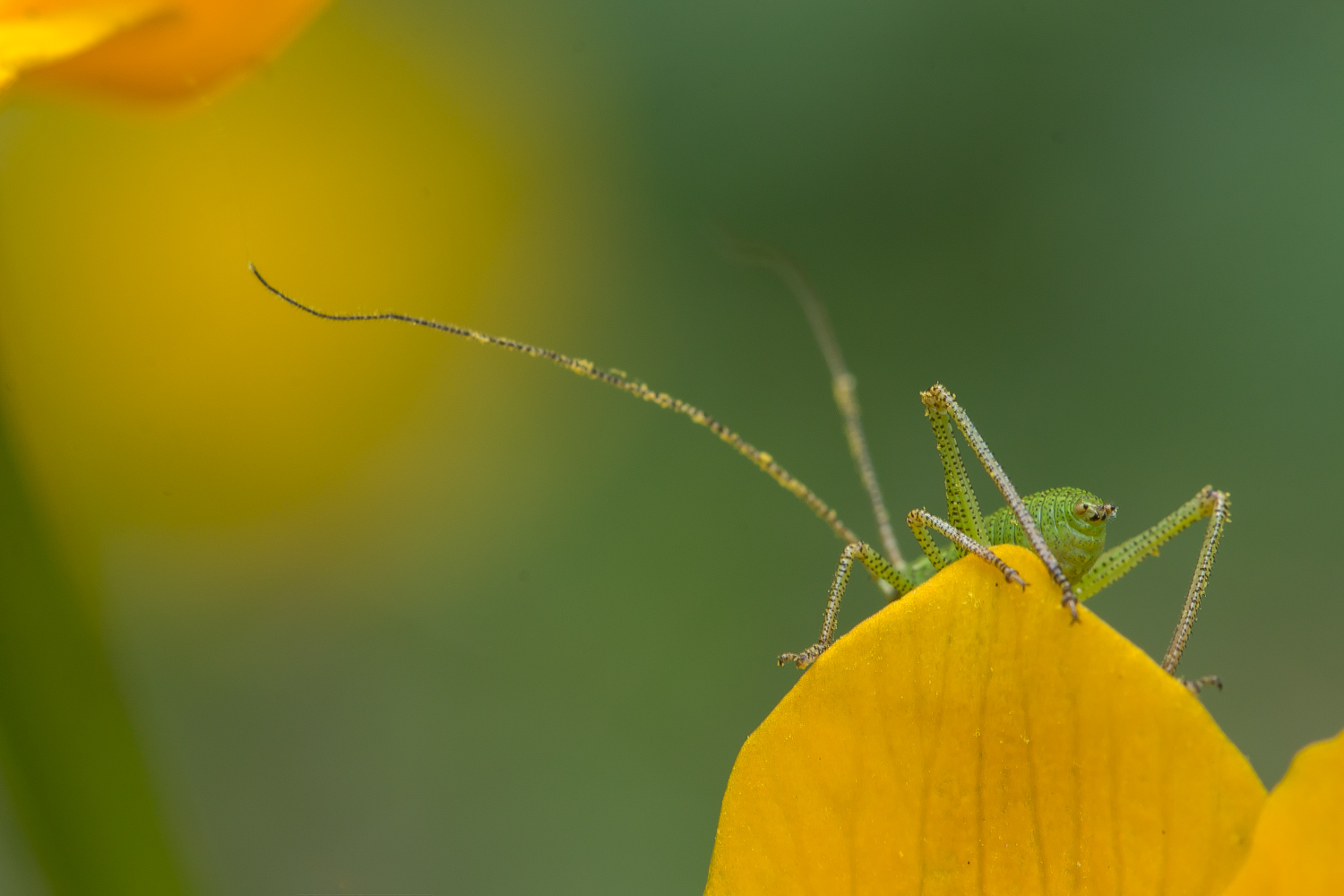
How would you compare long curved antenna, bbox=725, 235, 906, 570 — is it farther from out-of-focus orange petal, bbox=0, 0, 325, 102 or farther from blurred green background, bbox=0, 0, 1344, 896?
out-of-focus orange petal, bbox=0, 0, 325, 102

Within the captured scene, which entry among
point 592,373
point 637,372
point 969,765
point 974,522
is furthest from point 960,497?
point 637,372

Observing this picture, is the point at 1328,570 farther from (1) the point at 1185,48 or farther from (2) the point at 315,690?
(2) the point at 315,690

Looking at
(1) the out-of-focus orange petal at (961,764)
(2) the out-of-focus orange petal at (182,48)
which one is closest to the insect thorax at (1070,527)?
(1) the out-of-focus orange petal at (961,764)

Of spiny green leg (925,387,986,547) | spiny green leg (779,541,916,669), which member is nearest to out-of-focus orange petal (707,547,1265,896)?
spiny green leg (779,541,916,669)

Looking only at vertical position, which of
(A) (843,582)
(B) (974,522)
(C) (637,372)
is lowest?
(A) (843,582)

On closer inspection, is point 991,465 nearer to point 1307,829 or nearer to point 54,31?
point 1307,829
